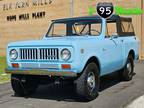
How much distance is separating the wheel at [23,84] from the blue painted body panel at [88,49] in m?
0.36

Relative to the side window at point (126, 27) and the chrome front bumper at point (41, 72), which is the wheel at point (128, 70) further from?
the chrome front bumper at point (41, 72)

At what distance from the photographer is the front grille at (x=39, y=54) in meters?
8.72

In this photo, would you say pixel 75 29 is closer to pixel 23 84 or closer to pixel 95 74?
pixel 95 74

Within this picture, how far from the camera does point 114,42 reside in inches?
407

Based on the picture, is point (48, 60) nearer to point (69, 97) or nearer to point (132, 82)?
point (69, 97)

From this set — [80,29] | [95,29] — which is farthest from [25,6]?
[95,29]

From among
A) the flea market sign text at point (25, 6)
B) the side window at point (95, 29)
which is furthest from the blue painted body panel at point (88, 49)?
the flea market sign text at point (25, 6)

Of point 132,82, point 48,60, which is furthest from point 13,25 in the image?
point 48,60

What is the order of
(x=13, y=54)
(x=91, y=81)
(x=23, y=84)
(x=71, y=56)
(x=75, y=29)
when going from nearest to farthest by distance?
(x=71, y=56)
(x=91, y=81)
(x=13, y=54)
(x=23, y=84)
(x=75, y=29)

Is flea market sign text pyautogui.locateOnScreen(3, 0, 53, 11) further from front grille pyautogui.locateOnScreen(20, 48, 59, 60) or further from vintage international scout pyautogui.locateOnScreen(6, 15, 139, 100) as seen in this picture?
front grille pyautogui.locateOnScreen(20, 48, 59, 60)

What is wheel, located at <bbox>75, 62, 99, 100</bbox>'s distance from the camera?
8594 mm

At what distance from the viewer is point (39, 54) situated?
8.92 m

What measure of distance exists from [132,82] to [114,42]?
174 cm

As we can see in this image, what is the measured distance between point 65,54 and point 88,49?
1.85 feet
